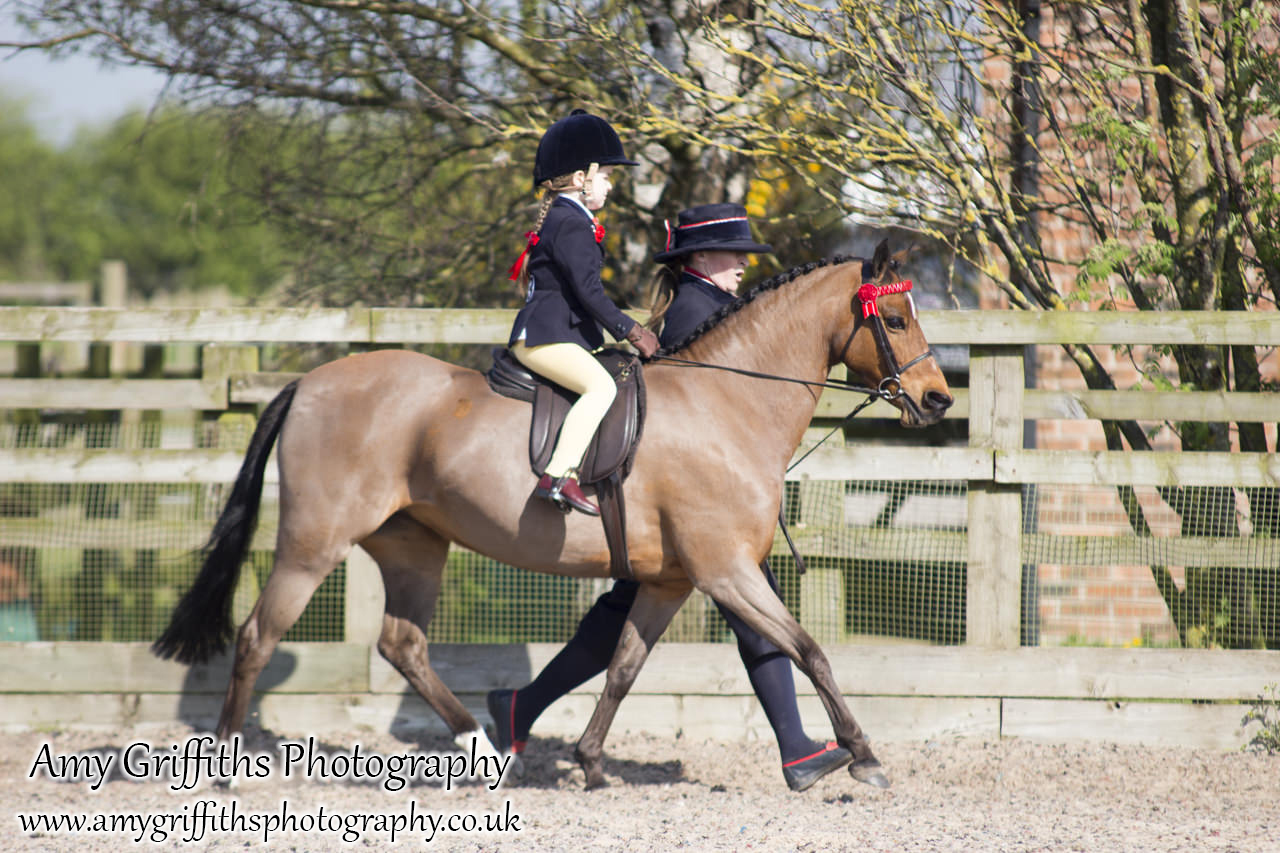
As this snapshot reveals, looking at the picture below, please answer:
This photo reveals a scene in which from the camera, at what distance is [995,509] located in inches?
204

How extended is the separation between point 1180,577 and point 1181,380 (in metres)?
0.93

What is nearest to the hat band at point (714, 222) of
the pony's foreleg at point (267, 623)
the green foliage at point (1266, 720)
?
the pony's foreleg at point (267, 623)

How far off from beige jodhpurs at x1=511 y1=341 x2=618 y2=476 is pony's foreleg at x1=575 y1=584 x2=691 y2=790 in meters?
0.70

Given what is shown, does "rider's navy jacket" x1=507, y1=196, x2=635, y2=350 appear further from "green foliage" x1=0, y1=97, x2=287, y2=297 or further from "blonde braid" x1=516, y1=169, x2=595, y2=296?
"green foliage" x1=0, y1=97, x2=287, y2=297

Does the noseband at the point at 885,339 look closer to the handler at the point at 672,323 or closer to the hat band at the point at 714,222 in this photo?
the handler at the point at 672,323

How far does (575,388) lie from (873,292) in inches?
44.0

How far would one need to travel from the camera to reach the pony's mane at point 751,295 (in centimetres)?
448

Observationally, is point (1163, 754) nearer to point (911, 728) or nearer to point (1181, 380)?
point (911, 728)

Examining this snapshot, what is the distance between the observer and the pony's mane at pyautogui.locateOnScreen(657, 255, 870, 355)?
448 cm

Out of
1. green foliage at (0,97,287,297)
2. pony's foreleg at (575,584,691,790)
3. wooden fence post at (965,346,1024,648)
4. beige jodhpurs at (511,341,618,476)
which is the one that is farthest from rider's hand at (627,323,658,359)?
green foliage at (0,97,287,297)

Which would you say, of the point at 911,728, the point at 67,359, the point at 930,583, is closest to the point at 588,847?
Answer: the point at 911,728

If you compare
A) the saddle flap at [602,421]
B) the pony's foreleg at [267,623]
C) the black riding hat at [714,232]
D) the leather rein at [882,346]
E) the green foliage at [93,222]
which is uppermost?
the green foliage at [93,222]

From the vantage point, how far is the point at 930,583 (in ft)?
18.0

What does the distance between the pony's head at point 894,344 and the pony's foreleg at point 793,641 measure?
810mm
